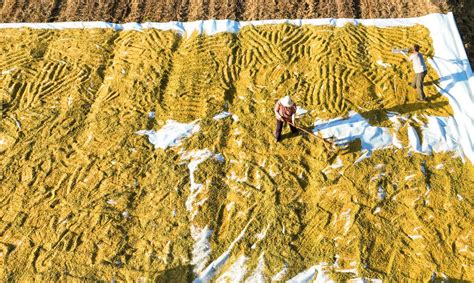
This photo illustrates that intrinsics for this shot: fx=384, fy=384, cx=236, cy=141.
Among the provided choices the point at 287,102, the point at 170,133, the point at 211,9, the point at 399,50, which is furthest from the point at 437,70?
the point at 170,133

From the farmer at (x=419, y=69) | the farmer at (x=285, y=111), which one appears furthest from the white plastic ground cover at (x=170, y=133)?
the farmer at (x=419, y=69)

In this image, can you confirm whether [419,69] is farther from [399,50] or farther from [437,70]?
[399,50]

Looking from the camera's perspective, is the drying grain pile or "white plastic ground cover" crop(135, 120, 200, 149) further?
"white plastic ground cover" crop(135, 120, 200, 149)

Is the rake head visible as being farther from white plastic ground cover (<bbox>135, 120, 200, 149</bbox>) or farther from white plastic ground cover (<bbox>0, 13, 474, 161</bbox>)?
white plastic ground cover (<bbox>135, 120, 200, 149</bbox>)

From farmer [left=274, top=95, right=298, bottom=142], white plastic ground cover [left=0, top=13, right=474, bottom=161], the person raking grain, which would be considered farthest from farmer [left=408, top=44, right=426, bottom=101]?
farmer [left=274, top=95, right=298, bottom=142]

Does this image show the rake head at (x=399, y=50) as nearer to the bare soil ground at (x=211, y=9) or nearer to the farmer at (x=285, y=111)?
the bare soil ground at (x=211, y=9)

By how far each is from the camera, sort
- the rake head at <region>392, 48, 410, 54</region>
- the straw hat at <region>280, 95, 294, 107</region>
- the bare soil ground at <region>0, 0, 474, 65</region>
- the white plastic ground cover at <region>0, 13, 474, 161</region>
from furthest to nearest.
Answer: the bare soil ground at <region>0, 0, 474, 65</region> → the rake head at <region>392, 48, 410, 54</region> → the white plastic ground cover at <region>0, 13, 474, 161</region> → the straw hat at <region>280, 95, 294, 107</region>

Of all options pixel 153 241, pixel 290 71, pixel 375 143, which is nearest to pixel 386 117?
pixel 375 143

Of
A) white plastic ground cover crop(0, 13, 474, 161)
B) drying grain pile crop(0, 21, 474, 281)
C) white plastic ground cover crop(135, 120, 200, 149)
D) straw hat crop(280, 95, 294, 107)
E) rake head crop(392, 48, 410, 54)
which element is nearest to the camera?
drying grain pile crop(0, 21, 474, 281)
